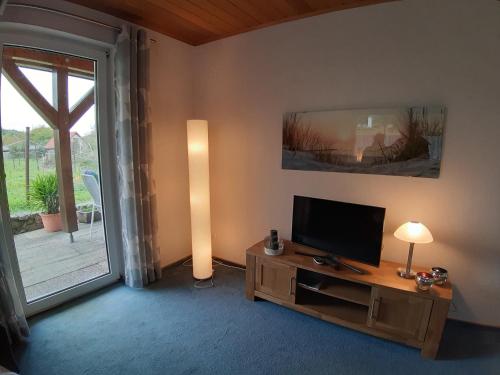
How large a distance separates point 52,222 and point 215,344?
67.8 inches

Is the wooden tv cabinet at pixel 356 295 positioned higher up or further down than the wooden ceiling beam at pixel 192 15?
further down

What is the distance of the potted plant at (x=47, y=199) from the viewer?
83.8 inches

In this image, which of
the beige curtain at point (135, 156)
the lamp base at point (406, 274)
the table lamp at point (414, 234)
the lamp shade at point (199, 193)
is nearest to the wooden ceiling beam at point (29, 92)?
the beige curtain at point (135, 156)

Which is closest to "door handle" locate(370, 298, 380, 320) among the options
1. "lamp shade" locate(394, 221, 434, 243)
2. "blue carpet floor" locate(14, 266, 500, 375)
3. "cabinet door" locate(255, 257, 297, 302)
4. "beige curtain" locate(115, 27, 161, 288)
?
"blue carpet floor" locate(14, 266, 500, 375)

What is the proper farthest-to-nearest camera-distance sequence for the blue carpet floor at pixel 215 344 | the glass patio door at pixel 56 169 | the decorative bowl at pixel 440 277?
the glass patio door at pixel 56 169 → the decorative bowl at pixel 440 277 → the blue carpet floor at pixel 215 344

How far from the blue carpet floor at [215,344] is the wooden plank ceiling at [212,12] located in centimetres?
248

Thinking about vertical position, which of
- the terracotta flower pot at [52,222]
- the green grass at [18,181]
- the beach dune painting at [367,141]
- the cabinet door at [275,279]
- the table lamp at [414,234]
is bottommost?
the cabinet door at [275,279]

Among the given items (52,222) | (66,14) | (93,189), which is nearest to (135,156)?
(93,189)

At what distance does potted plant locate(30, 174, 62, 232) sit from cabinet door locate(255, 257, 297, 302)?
181 cm

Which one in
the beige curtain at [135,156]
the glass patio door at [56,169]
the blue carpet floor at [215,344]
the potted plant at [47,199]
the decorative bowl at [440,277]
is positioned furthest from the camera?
the beige curtain at [135,156]

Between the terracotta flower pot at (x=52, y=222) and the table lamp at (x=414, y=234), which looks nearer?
the table lamp at (x=414, y=234)

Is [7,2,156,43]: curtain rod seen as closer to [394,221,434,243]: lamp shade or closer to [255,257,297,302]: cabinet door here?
[255,257,297,302]: cabinet door

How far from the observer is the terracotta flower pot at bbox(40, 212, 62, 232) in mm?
2215

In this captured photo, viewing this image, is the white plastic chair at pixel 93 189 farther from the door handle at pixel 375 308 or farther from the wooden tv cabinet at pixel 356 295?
the door handle at pixel 375 308
